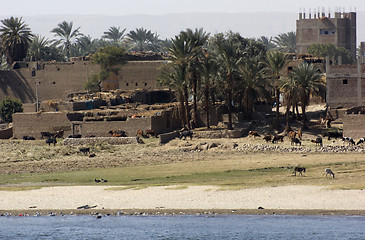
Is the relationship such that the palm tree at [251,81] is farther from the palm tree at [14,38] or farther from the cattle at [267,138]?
the palm tree at [14,38]

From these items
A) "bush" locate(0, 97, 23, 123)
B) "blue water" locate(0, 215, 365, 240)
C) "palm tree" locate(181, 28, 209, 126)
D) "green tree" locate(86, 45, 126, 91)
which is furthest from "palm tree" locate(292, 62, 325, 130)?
"bush" locate(0, 97, 23, 123)

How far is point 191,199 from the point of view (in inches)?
1489

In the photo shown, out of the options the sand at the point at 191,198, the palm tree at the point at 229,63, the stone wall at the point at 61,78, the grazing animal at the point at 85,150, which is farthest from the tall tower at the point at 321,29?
the sand at the point at 191,198

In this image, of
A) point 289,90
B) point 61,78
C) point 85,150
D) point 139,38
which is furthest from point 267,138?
point 139,38

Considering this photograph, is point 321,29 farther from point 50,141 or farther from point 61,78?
point 50,141

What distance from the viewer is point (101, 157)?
179 feet

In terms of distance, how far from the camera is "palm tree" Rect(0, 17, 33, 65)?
90.6 metres

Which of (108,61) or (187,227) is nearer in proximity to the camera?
(187,227)

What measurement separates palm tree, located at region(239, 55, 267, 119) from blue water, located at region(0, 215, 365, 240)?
2774 centimetres

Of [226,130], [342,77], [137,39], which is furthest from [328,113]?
[137,39]

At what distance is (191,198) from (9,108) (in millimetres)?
45476

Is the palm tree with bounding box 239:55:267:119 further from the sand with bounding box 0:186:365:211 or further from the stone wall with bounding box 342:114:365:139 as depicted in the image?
the sand with bounding box 0:186:365:211

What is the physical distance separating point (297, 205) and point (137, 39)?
9666 centimetres

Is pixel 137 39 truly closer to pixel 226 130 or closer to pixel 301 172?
pixel 226 130
